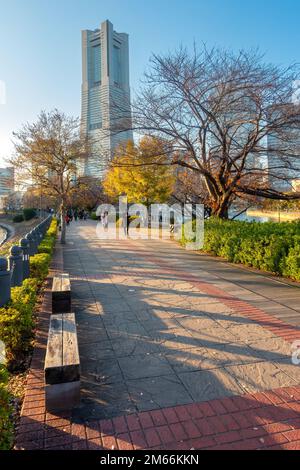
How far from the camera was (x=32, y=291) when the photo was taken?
4.53 m

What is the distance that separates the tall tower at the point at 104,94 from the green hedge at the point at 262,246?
17.3 feet

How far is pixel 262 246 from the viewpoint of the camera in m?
7.91

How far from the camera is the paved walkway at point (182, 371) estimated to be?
238 cm

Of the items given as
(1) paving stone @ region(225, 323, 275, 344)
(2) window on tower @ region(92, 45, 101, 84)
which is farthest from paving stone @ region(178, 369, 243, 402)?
(2) window on tower @ region(92, 45, 101, 84)

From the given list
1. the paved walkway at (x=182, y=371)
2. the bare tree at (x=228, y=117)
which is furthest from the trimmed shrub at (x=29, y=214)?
the paved walkway at (x=182, y=371)

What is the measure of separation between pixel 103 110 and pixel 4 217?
183ft

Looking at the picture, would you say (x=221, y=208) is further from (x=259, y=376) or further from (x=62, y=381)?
(x=62, y=381)

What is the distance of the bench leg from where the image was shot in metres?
2.64

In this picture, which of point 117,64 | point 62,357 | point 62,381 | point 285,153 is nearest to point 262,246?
point 285,153

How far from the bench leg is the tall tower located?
397 inches

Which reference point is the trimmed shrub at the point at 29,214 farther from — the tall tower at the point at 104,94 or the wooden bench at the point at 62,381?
the wooden bench at the point at 62,381

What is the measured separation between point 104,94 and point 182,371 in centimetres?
1250

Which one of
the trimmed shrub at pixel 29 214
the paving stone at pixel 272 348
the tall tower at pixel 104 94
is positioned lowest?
the paving stone at pixel 272 348

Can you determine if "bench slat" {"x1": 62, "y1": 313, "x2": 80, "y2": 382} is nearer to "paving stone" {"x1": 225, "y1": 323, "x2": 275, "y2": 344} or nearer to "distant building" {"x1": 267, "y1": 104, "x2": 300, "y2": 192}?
"paving stone" {"x1": 225, "y1": 323, "x2": 275, "y2": 344}
